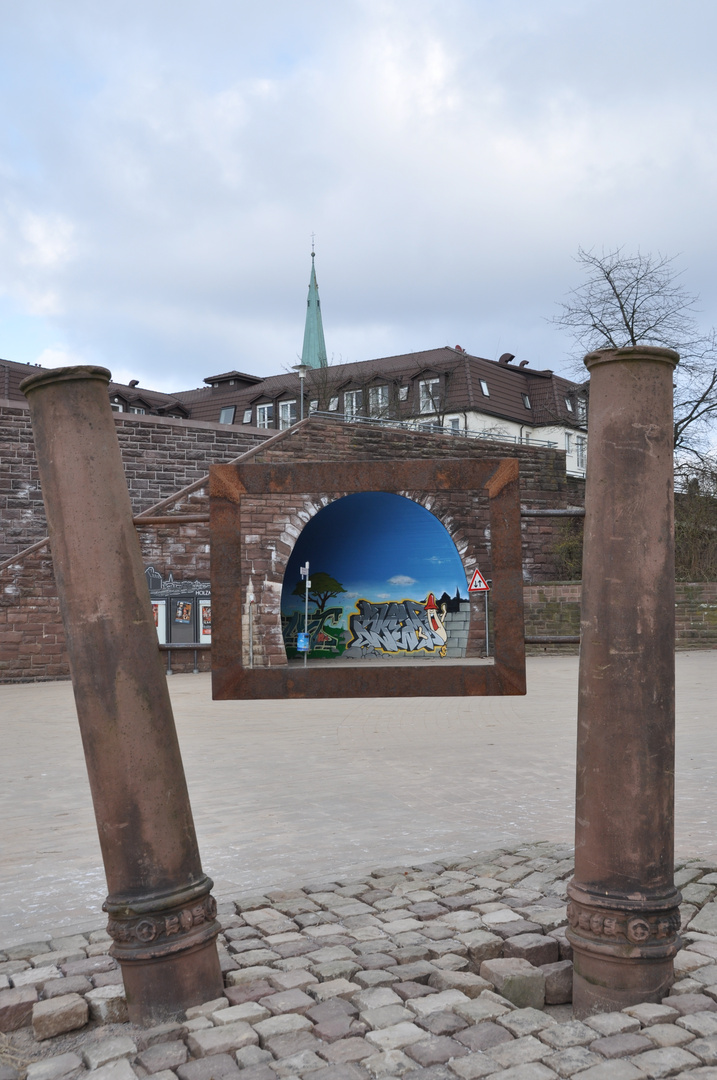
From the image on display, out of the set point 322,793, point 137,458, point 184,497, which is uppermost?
point 137,458

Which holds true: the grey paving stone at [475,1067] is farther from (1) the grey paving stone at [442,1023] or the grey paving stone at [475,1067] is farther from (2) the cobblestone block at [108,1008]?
(2) the cobblestone block at [108,1008]

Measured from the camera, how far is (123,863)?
120 inches

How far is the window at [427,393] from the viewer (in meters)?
48.3

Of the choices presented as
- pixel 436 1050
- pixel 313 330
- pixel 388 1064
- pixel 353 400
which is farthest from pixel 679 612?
pixel 313 330

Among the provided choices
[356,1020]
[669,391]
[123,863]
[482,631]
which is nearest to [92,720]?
[123,863]

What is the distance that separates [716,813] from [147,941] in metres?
4.18

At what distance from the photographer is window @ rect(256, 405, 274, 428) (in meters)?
52.7

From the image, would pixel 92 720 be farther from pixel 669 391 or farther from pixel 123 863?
pixel 669 391

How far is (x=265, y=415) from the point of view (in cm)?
5353

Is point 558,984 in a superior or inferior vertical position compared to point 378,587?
inferior

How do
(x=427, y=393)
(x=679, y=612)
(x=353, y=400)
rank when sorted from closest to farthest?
1. (x=679, y=612)
2. (x=353, y=400)
3. (x=427, y=393)

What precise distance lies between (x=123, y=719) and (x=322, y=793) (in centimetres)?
415

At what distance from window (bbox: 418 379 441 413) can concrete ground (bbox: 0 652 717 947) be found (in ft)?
119

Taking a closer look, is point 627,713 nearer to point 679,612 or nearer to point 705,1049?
point 705,1049
